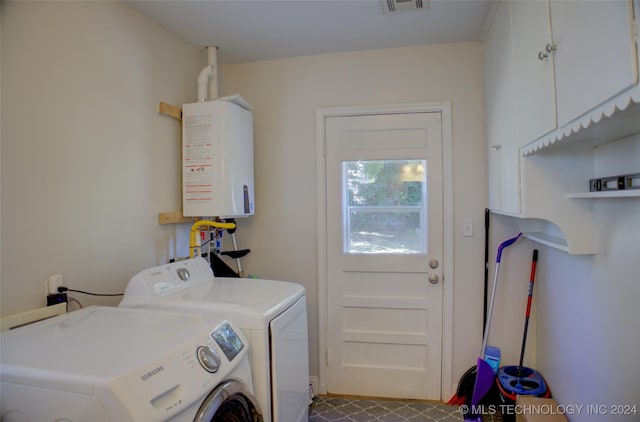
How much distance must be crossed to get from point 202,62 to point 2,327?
6.41ft

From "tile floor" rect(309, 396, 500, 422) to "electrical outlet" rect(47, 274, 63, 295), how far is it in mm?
1613

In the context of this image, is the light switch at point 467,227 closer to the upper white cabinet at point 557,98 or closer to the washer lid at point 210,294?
the upper white cabinet at point 557,98

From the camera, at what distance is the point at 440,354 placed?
92.7 inches

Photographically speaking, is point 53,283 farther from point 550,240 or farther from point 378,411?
point 550,240

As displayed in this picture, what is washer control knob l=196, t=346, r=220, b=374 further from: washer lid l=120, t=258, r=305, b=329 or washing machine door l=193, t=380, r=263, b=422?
washer lid l=120, t=258, r=305, b=329

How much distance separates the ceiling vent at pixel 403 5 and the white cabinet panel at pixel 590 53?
2.94ft

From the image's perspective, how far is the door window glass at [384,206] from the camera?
240 cm

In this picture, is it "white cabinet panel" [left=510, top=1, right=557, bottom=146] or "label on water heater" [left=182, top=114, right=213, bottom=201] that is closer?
"white cabinet panel" [left=510, top=1, right=557, bottom=146]

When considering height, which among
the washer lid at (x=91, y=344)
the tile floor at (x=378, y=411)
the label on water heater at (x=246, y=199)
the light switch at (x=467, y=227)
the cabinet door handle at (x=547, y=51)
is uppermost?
the cabinet door handle at (x=547, y=51)

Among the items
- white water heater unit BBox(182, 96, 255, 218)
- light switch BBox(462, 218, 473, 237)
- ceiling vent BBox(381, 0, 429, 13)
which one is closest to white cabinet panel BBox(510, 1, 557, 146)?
ceiling vent BBox(381, 0, 429, 13)

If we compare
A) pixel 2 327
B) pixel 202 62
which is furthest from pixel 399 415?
A: pixel 202 62

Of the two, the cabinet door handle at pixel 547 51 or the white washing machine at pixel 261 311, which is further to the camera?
the white washing machine at pixel 261 311

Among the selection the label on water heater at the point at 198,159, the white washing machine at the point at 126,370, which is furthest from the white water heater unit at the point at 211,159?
the white washing machine at the point at 126,370

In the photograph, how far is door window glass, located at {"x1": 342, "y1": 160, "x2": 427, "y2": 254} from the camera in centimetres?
240
